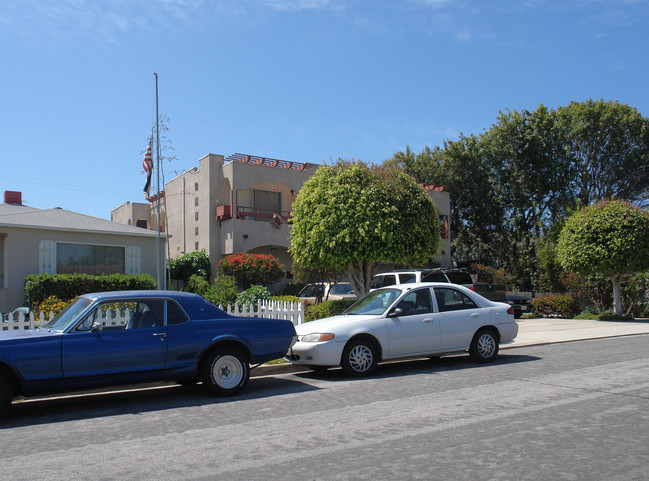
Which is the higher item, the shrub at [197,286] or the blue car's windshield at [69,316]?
the shrub at [197,286]

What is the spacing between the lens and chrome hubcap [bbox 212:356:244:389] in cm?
811

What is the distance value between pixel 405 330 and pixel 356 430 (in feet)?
13.0

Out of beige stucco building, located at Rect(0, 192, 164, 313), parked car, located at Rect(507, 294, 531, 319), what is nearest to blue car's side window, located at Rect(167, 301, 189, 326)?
beige stucco building, located at Rect(0, 192, 164, 313)

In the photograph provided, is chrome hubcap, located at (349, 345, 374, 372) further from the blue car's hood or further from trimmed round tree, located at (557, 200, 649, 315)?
trimmed round tree, located at (557, 200, 649, 315)

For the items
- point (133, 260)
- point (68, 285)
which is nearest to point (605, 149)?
point (133, 260)

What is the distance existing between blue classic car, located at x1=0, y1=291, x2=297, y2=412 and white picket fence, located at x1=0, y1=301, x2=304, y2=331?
0.14 ft

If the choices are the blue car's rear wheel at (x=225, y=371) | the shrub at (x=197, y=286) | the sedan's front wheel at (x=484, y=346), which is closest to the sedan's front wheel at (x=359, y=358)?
the blue car's rear wheel at (x=225, y=371)

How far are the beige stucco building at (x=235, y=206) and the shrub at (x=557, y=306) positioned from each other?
6861mm

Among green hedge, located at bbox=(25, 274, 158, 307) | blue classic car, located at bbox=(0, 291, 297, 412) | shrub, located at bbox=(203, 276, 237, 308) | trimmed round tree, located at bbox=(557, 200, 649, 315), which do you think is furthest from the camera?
trimmed round tree, located at bbox=(557, 200, 649, 315)

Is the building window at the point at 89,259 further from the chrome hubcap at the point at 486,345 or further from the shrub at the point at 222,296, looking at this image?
the chrome hubcap at the point at 486,345

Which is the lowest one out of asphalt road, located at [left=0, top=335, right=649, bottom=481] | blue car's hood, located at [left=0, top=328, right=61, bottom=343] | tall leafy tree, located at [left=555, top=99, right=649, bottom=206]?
asphalt road, located at [left=0, top=335, right=649, bottom=481]

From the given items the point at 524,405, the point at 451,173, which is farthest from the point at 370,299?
the point at 451,173

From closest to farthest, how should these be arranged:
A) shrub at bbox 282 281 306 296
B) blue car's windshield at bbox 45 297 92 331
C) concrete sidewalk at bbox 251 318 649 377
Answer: blue car's windshield at bbox 45 297 92 331, concrete sidewalk at bbox 251 318 649 377, shrub at bbox 282 281 306 296

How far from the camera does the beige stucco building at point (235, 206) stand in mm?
27562
